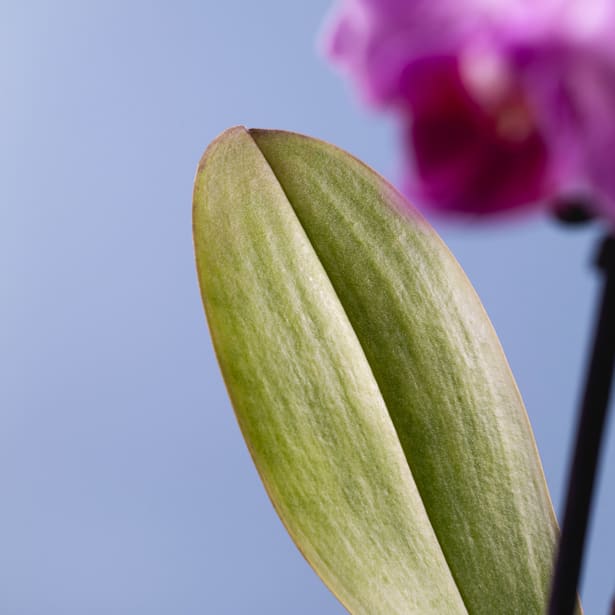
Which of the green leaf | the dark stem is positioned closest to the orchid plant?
the green leaf

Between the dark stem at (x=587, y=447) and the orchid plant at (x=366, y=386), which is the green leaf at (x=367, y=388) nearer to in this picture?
the orchid plant at (x=366, y=386)

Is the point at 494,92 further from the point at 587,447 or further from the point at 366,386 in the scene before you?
the point at 366,386

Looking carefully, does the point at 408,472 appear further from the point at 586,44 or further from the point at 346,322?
the point at 586,44

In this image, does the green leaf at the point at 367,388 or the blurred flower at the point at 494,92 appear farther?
the green leaf at the point at 367,388

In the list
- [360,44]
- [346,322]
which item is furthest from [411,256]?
[360,44]

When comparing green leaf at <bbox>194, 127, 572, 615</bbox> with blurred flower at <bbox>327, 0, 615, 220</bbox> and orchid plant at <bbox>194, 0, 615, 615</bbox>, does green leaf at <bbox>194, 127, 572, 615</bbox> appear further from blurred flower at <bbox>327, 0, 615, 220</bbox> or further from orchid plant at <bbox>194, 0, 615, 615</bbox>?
blurred flower at <bbox>327, 0, 615, 220</bbox>

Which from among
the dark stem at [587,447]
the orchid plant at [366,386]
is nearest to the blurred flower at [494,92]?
the dark stem at [587,447]
